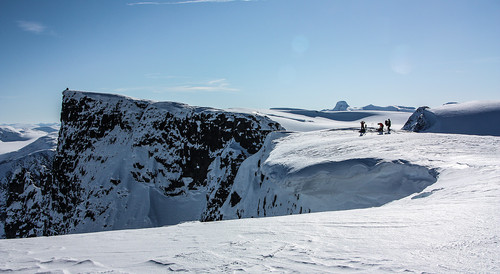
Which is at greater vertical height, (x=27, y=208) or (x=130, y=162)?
(x=130, y=162)

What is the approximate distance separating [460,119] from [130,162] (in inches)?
1767

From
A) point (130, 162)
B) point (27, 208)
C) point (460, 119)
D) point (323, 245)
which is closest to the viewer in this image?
point (323, 245)

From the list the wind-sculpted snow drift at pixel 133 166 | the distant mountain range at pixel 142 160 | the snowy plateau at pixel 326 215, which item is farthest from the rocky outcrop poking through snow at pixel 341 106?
the wind-sculpted snow drift at pixel 133 166

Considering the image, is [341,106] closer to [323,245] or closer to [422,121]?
[422,121]

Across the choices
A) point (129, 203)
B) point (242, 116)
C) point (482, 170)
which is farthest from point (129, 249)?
point (129, 203)

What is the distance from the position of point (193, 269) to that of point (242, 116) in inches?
1433

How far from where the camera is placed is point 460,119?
3644 cm

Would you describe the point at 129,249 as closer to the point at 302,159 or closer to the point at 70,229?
the point at 302,159

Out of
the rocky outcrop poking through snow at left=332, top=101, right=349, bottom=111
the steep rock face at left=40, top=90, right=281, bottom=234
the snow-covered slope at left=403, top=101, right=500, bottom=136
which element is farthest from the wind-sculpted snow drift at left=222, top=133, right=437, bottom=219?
the rocky outcrop poking through snow at left=332, top=101, right=349, bottom=111

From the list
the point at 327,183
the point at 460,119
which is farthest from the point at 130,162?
the point at 460,119

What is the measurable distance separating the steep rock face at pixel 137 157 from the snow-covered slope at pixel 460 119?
61.4ft

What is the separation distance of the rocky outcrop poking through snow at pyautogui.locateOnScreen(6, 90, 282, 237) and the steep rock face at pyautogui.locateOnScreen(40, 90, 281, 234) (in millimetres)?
132

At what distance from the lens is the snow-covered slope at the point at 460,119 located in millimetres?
34312

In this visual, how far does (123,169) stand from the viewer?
43.0 m
